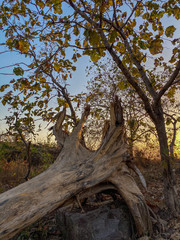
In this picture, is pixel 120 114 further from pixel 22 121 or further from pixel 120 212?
pixel 22 121

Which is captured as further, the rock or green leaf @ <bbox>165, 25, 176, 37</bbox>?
green leaf @ <bbox>165, 25, 176, 37</bbox>

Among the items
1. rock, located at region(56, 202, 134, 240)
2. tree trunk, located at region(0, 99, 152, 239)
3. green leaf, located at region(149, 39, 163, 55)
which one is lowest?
rock, located at region(56, 202, 134, 240)

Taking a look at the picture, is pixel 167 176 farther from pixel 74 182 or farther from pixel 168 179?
pixel 74 182

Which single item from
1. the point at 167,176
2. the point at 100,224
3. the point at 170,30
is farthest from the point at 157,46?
the point at 100,224

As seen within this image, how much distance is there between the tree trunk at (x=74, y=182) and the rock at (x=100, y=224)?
0.21 meters

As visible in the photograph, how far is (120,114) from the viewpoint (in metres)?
3.75

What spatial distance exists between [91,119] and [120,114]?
3.82 meters

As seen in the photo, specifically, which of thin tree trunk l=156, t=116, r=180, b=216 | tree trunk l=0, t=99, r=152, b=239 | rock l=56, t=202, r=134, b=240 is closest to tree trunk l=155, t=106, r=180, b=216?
thin tree trunk l=156, t=116, r=180, b=216

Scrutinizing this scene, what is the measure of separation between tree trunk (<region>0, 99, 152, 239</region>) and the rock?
0.21m

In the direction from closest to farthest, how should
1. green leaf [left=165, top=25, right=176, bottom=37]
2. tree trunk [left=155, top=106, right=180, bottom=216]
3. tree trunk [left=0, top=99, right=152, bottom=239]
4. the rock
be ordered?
tree trunk [left=0, top=99, right=152, bottom=239], the rock, green leaf [left=165, top=25, right=176, bottom=37], tree trunk [left=155, top=106, right=180, bottom=216]

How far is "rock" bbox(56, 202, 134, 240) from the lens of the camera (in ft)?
10.2

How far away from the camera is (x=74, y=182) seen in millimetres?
2934

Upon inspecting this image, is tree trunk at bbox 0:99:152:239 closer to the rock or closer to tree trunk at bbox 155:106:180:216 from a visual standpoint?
the rock

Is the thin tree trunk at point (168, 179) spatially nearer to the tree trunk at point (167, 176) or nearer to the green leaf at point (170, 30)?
the tree trunk at point (167, 176)
